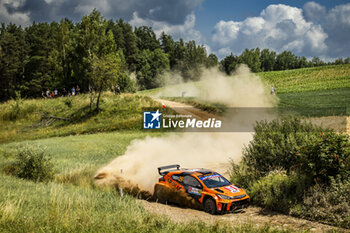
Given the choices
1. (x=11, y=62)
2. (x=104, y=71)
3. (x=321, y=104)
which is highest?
(x=11, y=62)

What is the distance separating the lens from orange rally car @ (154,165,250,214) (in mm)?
14141

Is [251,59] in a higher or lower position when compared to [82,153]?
higher

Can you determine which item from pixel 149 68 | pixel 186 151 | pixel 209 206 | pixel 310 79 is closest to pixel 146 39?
pixel 149 68

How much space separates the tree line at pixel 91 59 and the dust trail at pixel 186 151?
16631 millimetres

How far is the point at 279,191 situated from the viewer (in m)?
15.0

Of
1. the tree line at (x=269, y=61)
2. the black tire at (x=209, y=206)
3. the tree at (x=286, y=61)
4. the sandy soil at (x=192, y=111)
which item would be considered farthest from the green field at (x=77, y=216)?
the tree at (x=286, y=61)

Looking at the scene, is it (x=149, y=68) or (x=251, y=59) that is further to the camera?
(x=251, y=59)

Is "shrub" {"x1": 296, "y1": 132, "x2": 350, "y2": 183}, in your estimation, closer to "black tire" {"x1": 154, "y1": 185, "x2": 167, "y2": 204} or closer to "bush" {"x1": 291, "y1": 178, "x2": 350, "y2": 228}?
"bush" {"x1": 291, "y1": 178, "x2": 350, "y2": 228}

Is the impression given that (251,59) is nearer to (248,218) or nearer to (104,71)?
(104,71)

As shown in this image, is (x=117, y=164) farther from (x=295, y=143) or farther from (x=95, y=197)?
(x=295, y=143)

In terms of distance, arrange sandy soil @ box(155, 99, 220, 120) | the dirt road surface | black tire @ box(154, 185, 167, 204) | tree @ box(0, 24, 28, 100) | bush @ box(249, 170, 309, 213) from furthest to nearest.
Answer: tree @ box(0, 24, 28, 100) → sandy soil @ box(155, 99, 220, 120) → black tire @ box(154, 185, 167, 204) → bush @ box(249, 170, 309, 213) → the dirt road surface

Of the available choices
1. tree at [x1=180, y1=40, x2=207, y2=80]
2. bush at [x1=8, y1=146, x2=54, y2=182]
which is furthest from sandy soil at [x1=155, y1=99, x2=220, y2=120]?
tree at [x1=180, y1=40, x2=207, y2=80]

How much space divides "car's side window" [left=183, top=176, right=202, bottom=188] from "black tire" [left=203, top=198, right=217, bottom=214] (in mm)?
867

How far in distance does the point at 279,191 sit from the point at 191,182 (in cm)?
429
